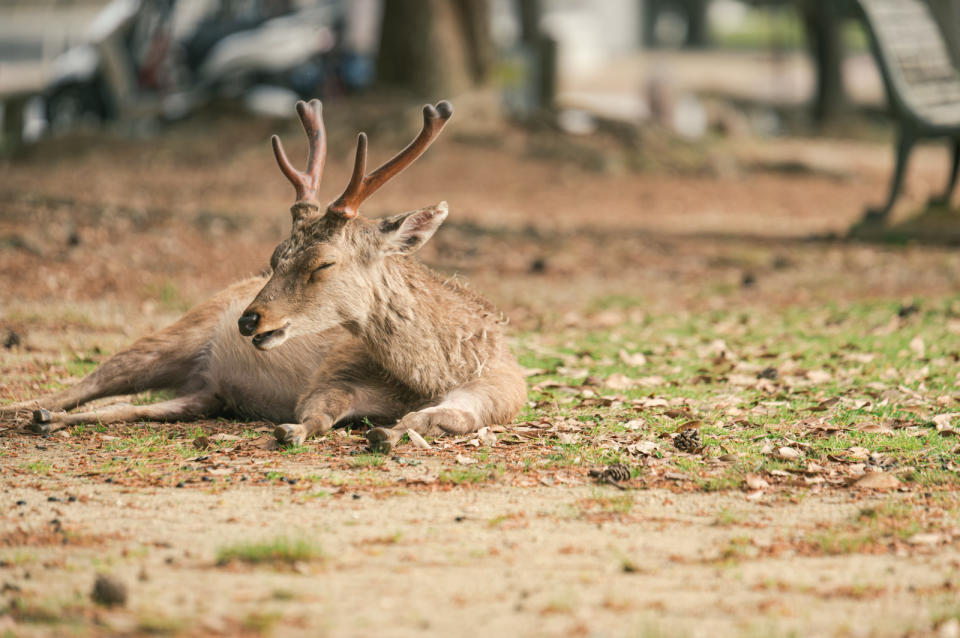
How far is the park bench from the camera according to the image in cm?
1276

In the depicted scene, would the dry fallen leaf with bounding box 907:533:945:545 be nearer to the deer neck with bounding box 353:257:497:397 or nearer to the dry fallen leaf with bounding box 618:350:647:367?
the deer neck with bounding box 353:257:497:397

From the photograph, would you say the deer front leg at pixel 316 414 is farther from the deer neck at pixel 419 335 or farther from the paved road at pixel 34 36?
the paved road at pixel 34 36

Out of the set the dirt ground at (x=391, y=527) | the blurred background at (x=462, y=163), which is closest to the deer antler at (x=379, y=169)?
the dirt ground at (x=391, y=527)

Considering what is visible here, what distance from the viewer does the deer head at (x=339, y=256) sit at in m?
5.90

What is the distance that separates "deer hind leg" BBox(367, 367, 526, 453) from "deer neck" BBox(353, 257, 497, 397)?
4.1 inches

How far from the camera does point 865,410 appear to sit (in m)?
6.72

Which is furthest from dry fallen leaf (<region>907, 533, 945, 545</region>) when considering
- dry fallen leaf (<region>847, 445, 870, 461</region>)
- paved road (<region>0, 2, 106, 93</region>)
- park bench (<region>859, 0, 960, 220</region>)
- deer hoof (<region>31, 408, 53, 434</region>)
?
paved road (<region>0, 2, 106, 93</region>)

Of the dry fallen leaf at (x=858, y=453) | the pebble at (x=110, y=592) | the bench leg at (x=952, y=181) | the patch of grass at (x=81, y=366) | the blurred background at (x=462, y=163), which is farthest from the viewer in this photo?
the bench leg at (x=952, y=181)

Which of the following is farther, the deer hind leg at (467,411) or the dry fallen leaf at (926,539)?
the deer hind leg at (467,411)

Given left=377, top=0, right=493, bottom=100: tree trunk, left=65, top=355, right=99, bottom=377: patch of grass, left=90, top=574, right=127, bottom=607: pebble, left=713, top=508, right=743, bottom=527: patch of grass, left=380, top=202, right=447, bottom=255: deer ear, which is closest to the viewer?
left=90, top=574, right=127, bottom=607: pebble

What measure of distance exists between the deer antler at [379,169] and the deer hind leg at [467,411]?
0.97 m

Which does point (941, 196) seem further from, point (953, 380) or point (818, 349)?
point (953, 380)

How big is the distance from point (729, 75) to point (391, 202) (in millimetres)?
26649

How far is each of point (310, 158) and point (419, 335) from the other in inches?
43.5
